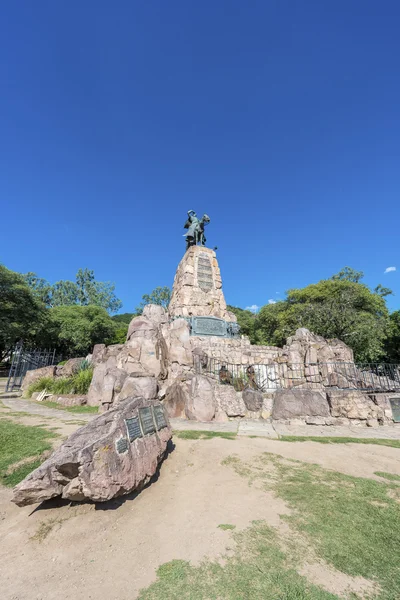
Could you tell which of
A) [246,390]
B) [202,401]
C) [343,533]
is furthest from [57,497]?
[246,390]

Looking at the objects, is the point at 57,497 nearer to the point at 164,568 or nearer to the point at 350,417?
the point at 164,568

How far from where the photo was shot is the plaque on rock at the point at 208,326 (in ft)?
49.6

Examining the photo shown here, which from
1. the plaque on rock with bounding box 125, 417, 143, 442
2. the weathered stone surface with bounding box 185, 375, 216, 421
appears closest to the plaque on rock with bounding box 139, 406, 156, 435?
the plaque on rock with bounding box 125, 417, 143, 442

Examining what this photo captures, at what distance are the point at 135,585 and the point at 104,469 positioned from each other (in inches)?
49.7

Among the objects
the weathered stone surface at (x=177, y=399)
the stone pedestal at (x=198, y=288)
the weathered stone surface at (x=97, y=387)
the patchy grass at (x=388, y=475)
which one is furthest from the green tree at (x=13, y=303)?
the patchy grass at (x=388, y=475)

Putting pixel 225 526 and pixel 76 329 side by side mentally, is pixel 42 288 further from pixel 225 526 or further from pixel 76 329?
pixel 225 526

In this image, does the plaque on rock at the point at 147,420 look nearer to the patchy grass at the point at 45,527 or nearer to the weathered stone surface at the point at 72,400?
the patchy grass at the point at 45,527

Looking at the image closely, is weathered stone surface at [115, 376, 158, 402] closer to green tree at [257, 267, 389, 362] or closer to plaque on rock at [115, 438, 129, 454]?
plaque on rock at [115, 438, 129, 454]

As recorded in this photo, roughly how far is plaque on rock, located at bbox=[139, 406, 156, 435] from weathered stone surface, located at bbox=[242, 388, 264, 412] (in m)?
5.23

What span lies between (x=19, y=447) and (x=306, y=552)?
18.6 feet

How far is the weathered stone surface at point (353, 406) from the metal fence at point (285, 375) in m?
2.06

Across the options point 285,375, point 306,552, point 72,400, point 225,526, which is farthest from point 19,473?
point 285,375

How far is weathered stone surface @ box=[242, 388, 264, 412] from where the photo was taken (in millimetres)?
9414

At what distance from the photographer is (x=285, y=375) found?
1245cm
